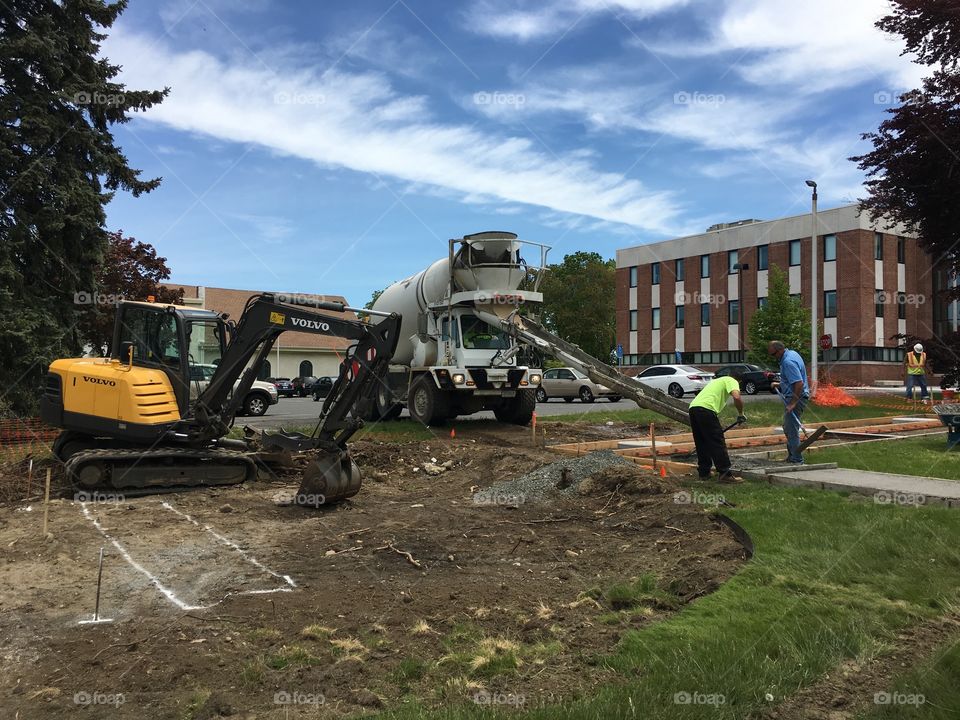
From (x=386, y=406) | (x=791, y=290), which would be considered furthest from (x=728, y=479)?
(x=791, y=290)

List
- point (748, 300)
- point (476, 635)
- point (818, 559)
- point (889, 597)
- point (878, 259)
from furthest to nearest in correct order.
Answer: point (748, 300)
point (878, 259)
point (818, 559)
point (889, 597)
point (476, 635)

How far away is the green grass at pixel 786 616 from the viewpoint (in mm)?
3801

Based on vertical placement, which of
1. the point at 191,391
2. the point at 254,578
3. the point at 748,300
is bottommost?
the point at 254,578

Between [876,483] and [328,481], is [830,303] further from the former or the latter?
[328,481]

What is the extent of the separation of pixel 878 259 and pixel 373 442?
43.0 meters

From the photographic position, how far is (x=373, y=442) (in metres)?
14.5

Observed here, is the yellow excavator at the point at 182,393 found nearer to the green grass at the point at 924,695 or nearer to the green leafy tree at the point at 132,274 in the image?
the green grass at the point at 924,695

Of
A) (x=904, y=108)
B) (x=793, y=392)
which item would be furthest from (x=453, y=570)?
(x=904, y=108)

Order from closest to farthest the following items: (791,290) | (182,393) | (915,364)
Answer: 1. (182,393)
2. (915,364)
3. (791,290)

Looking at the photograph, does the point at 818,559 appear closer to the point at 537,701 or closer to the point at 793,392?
the point at 537,701

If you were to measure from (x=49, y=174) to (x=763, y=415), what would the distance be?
19.6 metres

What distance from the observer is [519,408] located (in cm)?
1738

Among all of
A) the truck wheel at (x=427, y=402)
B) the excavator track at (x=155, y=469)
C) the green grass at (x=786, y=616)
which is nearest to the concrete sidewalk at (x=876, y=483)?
the green grass at (x=786, y=616)

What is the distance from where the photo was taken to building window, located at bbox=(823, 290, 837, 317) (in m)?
47.2
